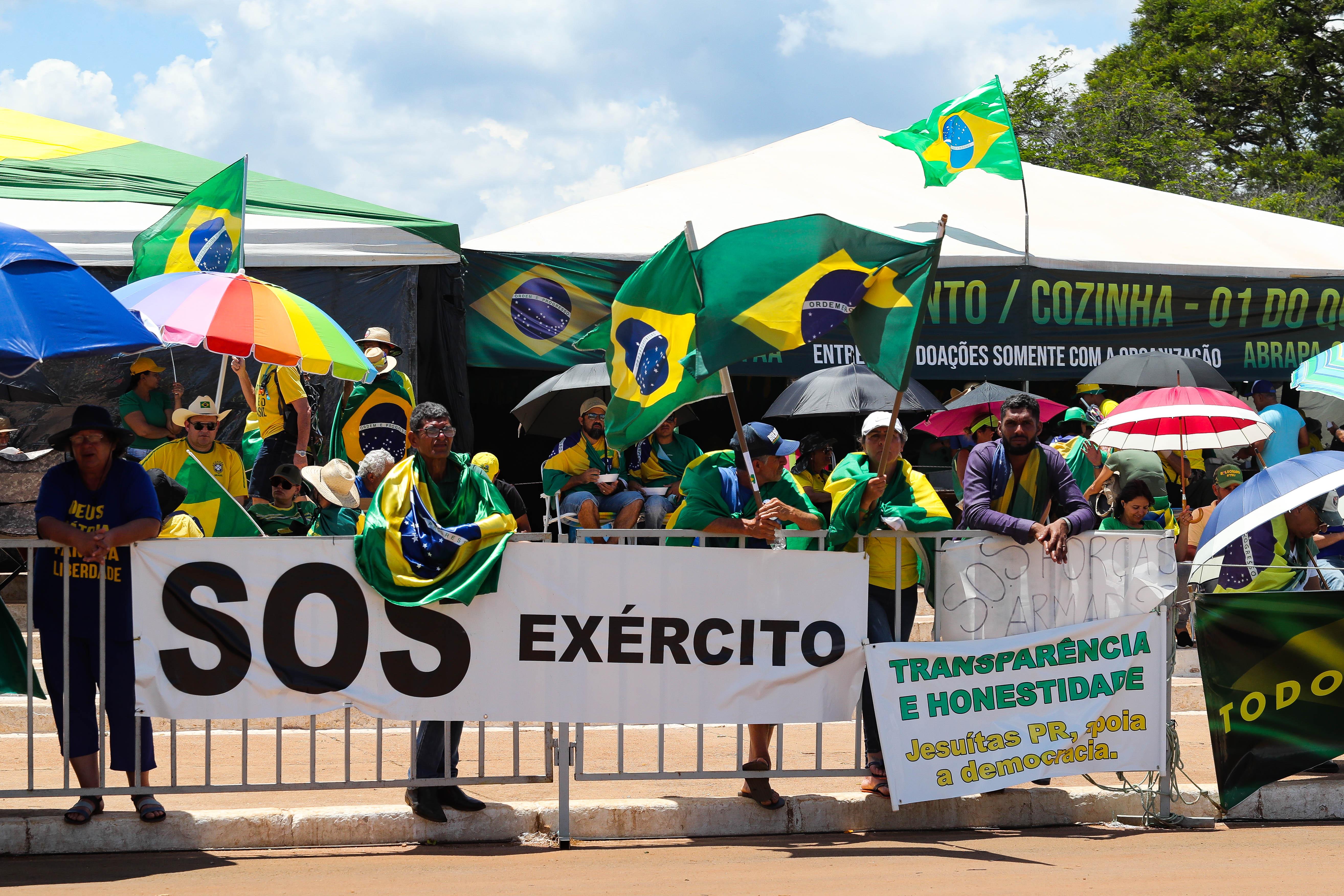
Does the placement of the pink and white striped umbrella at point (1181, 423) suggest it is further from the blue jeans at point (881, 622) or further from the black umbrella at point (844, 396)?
the blue jeans at point (881, 622)

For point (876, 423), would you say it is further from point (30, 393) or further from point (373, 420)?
point (30, 393)

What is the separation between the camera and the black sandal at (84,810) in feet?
19.5

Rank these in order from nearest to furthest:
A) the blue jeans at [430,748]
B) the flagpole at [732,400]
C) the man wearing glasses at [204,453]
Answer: the blue jeans at [430,748] < the flagpole at [732,400] < the man wearing glasses at [204,453]

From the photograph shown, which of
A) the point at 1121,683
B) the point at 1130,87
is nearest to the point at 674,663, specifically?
the point at 1121,683

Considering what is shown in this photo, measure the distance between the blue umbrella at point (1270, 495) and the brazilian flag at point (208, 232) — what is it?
6392 millimetres

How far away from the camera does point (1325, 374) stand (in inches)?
387

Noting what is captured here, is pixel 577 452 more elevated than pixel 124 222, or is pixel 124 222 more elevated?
pixel 124 222

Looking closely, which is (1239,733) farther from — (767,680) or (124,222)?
(124,222)

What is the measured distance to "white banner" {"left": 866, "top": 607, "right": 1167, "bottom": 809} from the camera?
250 inches

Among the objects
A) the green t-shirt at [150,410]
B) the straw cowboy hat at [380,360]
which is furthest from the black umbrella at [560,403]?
the green t-shirt at [150,410]

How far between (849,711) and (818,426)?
879cm

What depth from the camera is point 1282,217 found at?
17.2m

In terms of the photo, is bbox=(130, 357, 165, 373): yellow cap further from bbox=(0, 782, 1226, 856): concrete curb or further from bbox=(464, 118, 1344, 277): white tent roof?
bbox=(0, 782, 1226, 856): concrete curb

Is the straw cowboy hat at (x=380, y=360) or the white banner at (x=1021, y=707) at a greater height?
the straw cowboy hat at (x=380, y=360)
